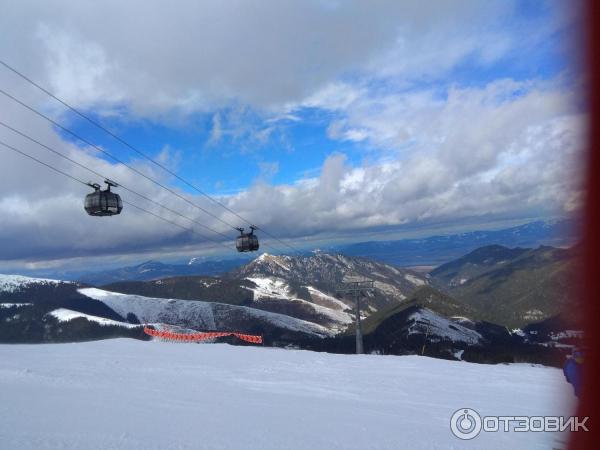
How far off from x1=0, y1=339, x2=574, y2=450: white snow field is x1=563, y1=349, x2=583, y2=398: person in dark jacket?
1.45m

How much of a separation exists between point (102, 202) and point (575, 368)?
19.1 metres

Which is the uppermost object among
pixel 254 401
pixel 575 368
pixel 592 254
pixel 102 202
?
pixel 102 202

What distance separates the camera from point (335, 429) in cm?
818

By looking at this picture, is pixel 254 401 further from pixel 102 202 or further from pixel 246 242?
pixel 246 242

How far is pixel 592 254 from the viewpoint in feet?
17.1

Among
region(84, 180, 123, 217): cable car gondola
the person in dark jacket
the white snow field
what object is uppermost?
region(84, 180, 123, 217): cable car gondola

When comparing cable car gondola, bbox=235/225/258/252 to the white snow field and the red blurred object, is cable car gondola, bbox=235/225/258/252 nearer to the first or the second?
the white snow field

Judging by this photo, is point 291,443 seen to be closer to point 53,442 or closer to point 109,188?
point 53,442

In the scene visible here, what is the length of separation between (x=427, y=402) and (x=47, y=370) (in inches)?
474

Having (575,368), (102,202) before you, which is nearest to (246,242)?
(102,202)

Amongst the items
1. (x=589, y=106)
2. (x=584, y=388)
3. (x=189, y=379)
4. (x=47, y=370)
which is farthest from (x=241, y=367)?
(x=589, y=106)

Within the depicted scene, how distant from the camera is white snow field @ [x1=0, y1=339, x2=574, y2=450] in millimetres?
7156

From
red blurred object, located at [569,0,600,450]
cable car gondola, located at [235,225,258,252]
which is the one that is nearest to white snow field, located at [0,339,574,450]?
red blurred object, located at [569,0,600,450]

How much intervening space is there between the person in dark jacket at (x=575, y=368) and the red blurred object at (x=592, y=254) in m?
0.30
